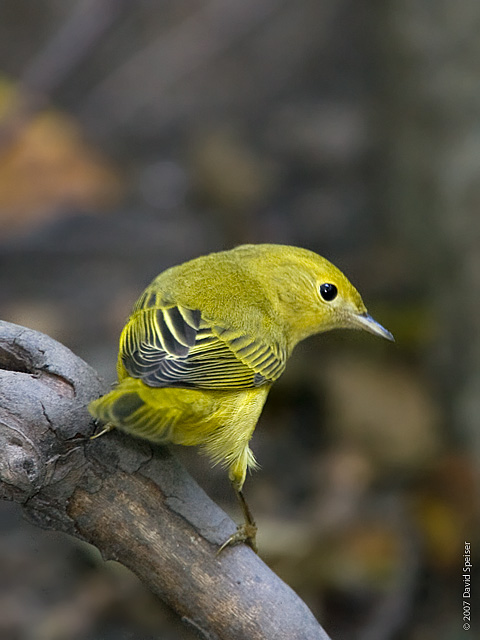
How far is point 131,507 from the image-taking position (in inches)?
89.7

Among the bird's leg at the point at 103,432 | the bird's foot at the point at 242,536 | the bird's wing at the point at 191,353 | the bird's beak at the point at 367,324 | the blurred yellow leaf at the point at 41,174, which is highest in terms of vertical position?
the blurred yellow leaf at the point at 41,174

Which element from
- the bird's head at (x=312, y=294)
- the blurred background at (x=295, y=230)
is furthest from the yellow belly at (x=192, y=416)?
the blurred background at (x=295, y=230)

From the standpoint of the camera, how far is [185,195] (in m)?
7.23

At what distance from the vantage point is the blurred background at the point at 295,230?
4.07m

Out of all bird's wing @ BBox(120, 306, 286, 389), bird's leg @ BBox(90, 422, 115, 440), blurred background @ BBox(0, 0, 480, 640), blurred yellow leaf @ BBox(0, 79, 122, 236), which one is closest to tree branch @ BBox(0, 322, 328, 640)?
bird's leg @ BBox(90, 422, 115, 440)

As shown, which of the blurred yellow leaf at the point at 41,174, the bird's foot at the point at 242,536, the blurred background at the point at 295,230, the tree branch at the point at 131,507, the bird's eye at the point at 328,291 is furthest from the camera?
the blurred yellow leaf at the point at 41,174

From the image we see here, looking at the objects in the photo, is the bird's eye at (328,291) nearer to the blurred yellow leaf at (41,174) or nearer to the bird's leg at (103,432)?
the bird's leg at (103,432)

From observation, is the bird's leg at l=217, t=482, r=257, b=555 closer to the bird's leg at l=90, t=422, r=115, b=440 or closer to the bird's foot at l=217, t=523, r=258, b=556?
the bird's foot at l=217, t=523, r=258, b=556

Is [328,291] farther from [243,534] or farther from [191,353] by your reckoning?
[243,534]

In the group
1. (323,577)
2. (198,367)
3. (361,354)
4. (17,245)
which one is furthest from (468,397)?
(17,245)

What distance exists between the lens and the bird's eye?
3.18 metres

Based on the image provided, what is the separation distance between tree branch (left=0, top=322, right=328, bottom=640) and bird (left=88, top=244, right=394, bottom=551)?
0.23ft

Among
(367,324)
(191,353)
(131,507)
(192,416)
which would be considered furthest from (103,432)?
(367,324)

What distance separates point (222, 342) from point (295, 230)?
3923 millimetres
